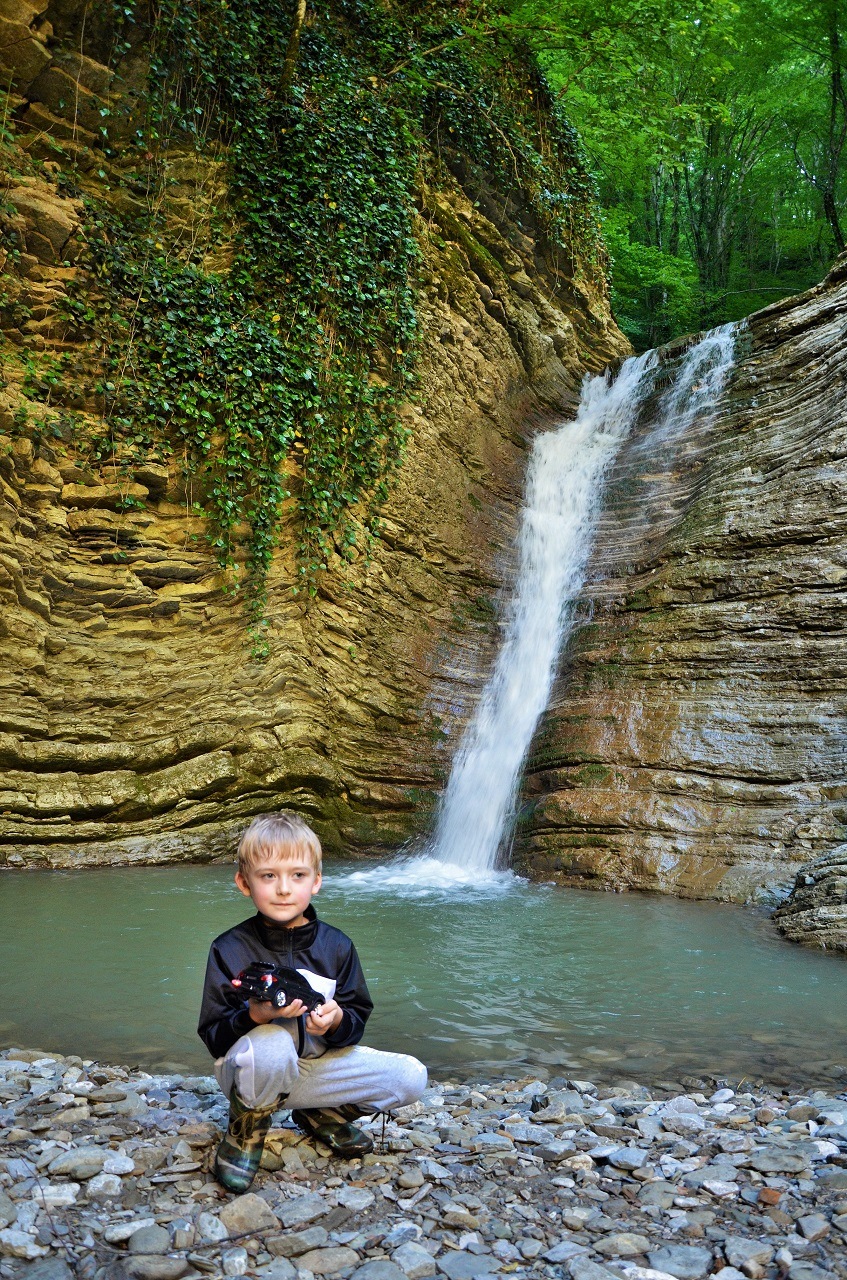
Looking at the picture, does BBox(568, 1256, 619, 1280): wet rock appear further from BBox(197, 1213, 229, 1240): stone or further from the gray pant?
BBox(197, 1213, 229, 1240): stone

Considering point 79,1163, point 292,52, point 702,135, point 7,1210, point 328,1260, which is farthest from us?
point 702,135

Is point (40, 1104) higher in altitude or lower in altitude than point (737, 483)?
lower

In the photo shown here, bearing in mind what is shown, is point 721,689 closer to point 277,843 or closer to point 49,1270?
point 277,843

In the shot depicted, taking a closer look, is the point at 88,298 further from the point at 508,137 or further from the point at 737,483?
the point at 508,137

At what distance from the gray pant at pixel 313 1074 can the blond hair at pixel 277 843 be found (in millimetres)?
429

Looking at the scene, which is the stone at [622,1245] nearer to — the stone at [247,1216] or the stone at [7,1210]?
the stone at [247,1216]

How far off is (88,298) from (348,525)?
11.1ft

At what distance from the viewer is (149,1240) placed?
81.1 inches

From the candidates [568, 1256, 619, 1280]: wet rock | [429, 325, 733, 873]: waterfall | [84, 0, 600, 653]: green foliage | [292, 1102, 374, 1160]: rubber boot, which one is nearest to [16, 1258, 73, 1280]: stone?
[292, 1102, 374, 1160]: rubber boot

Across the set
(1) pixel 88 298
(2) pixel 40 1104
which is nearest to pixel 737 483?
(1) pixel 88 298

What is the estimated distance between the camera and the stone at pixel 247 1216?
7.09 ft

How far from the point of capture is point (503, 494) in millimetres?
12703

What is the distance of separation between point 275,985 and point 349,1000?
1.05ft

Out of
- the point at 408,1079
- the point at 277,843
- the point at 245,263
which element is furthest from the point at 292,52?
the point at 408,1079
